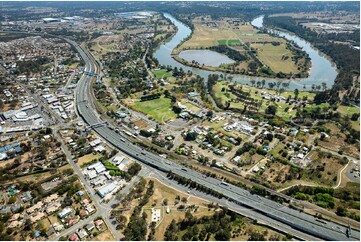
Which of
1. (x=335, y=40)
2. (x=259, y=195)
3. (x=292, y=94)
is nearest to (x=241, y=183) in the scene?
(x=259, y=195)

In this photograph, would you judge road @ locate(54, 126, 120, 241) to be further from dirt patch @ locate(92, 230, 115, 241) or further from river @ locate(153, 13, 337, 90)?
river @ locate(153, 13, 337, 90)

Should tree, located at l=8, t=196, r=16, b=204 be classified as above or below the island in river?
below

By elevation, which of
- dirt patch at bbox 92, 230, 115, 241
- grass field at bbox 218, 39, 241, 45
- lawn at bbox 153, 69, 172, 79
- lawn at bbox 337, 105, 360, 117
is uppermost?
grass field at bbox 218, 39, 241, 45

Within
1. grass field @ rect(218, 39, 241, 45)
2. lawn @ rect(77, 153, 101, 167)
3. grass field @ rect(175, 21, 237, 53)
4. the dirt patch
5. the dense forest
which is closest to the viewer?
the dirt patch

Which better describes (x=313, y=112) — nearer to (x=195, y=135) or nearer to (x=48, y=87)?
(x=195, y=135)

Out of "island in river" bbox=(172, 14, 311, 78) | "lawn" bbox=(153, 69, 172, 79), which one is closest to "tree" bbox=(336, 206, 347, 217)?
"island in river" bbox=(172, 14, 311, 78)

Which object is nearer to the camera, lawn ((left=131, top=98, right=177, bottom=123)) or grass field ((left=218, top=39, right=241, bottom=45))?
lawn ((left=131, top=98, right=177, bottom=123))

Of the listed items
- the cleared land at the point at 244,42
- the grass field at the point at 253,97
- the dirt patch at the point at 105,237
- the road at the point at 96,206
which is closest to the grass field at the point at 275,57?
the cleared land at the point at 244,42

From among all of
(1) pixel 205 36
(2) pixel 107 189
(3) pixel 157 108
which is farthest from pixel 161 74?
(1) pixel 205 36
